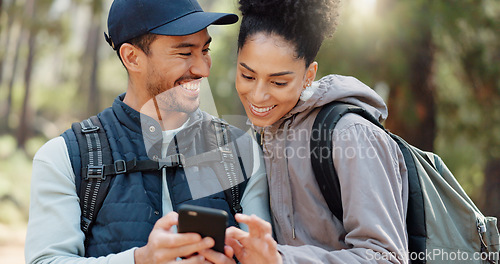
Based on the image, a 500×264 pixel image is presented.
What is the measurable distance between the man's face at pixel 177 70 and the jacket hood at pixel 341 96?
541 millimetres

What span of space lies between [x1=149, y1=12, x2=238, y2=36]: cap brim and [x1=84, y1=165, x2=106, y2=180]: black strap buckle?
2.44 feet

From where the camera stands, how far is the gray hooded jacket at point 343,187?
6.14ft

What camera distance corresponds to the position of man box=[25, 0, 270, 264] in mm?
2076

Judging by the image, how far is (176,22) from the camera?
2.48 meters

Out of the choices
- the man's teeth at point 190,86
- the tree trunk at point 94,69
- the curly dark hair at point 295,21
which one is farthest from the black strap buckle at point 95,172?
the tree trunk at point 94,69

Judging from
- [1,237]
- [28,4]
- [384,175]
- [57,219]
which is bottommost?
[1,237]

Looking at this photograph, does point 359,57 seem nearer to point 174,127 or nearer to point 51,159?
point 174,127

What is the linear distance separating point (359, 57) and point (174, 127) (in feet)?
10.2

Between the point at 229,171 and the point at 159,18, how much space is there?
850 mm

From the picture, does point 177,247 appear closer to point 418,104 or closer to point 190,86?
point 190,86

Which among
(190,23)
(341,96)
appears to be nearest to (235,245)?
(341,96)

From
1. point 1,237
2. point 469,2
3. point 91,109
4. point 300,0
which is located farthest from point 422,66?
point 91,109

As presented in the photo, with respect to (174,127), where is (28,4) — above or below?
above

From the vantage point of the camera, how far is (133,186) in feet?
7.30
